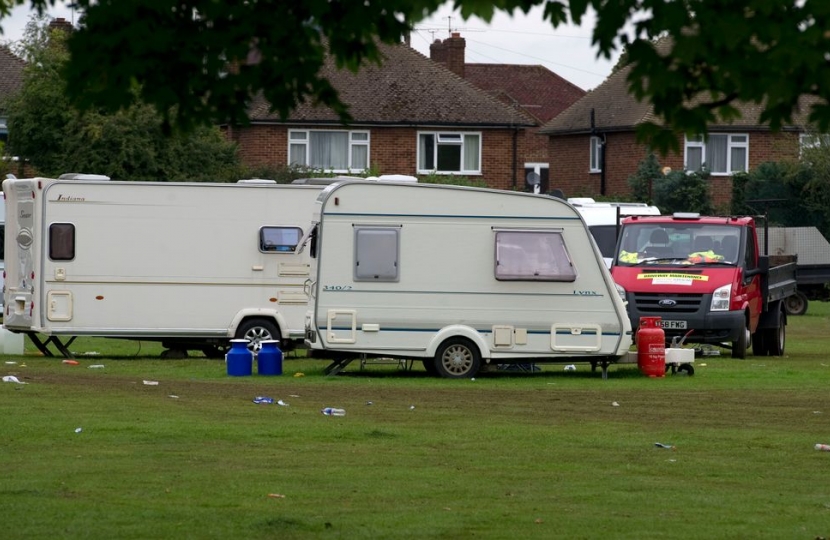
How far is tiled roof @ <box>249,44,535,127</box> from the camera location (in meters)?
53.3

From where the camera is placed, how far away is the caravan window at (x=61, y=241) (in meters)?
23.1

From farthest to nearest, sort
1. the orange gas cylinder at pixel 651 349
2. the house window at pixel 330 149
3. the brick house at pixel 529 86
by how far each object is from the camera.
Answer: the brick house at pixel 529 86, the house window at pixel 330 149, the orange gas cylinder at pixel 651 349

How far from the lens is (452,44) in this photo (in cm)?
6244

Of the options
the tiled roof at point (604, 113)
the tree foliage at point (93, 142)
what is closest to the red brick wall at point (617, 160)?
the tiled roof at point (604, 113)

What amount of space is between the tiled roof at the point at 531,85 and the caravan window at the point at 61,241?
64575 millimetres

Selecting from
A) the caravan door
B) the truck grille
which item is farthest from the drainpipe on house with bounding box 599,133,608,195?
the caravan door

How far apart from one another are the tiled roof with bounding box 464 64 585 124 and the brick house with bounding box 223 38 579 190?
106 feet

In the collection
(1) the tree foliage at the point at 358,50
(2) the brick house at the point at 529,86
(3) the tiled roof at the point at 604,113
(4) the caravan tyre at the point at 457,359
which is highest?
(2) the brick house at the point at 529,86

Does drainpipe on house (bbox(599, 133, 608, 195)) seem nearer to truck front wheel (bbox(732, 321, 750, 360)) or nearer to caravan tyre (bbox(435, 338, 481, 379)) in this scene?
truck front wheel (bbox(732, 321, 750, 360))

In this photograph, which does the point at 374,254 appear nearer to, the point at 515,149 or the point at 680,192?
the point at 680,192

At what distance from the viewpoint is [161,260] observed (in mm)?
23391

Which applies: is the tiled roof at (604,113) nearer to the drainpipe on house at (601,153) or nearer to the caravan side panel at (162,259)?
the drainpipe on house at (601,153)

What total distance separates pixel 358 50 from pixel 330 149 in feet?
152

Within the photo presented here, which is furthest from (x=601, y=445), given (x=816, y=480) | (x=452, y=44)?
(x=452, y=44)
